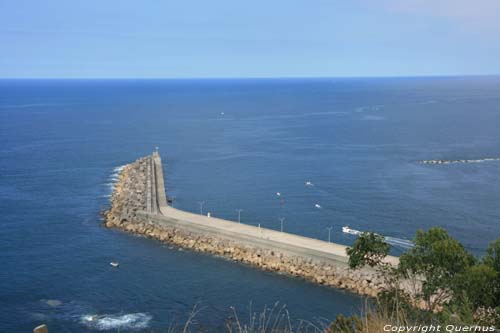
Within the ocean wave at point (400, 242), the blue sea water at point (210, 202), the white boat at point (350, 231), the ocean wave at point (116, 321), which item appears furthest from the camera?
the white boat at point (350, 231)

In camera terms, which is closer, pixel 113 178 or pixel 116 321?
pixel 116 321

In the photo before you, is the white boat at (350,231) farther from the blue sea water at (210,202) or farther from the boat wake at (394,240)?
the blue sea water at (210,202)

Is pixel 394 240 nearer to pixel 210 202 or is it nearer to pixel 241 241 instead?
pixel 241 241

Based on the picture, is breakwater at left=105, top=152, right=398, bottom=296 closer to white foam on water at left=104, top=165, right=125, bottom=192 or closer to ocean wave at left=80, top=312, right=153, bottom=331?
white foam on water at left=104, top=165, right=125, bottom=192

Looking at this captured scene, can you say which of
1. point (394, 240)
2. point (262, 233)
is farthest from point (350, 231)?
point (262, 233)

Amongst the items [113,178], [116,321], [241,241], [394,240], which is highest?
[113,178]

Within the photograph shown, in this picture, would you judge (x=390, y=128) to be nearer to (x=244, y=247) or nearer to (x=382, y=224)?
(x=382, y=224)

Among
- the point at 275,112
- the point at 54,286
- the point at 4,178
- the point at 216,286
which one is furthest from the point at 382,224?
the point at 275,112

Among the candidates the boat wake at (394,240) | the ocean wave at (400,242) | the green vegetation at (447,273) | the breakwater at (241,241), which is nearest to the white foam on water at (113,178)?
the breakwater at (241,241)
